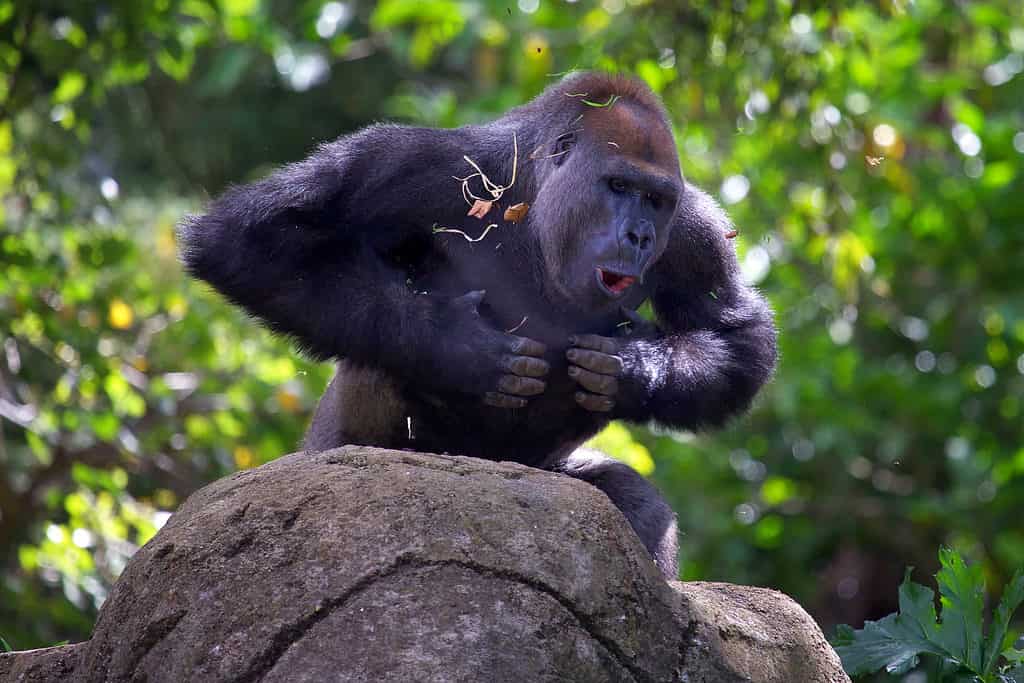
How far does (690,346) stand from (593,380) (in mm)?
484

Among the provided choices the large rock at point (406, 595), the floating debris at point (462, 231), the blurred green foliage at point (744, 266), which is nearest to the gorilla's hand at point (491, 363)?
the floating debris at point (462, 231)

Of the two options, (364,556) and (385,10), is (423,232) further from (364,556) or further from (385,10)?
(385,10)

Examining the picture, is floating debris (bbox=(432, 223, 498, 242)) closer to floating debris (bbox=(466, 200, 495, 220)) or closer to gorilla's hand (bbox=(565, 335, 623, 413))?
floating debris (bbox=(466, 200, 495, 220))

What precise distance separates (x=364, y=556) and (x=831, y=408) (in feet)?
19.1

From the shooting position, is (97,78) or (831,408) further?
(831,408)

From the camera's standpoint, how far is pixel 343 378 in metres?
4.29

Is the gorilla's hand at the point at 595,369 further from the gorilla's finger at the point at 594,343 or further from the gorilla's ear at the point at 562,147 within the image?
the gorilla's ear at the point at 562,147

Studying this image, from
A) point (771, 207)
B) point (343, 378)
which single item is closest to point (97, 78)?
point (343, 378)

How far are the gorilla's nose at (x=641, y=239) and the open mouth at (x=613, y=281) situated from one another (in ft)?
0.24

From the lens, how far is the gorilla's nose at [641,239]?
3873 mm

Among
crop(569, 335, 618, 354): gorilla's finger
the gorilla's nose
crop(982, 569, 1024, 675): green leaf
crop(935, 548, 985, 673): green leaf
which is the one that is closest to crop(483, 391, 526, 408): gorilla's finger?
crop(569, 335, 618, 354): gorilla's finger

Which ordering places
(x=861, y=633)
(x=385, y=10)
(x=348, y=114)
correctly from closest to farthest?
(x=861, y=633), (x=385, y=10), (x=348, y=114)

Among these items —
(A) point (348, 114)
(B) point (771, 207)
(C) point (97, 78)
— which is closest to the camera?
(C) point (97, 78)

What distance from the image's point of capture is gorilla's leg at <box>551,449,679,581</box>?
153 inches
